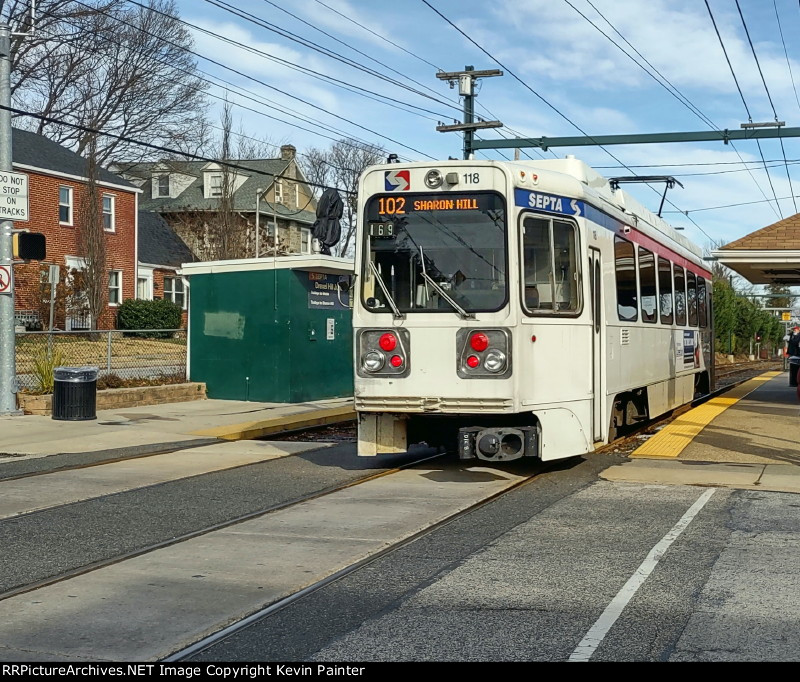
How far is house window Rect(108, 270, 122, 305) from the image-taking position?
132 ft

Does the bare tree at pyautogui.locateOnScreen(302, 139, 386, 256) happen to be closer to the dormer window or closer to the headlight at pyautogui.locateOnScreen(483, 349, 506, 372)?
the dormer window

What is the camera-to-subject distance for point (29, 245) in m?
17.0

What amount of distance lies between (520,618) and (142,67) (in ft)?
154

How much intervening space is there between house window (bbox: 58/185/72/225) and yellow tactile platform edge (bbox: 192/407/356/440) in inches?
853

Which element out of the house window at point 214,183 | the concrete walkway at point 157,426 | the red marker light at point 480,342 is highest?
the house window at point 214,183

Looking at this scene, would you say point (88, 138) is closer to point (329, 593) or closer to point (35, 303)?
point (35, 303)

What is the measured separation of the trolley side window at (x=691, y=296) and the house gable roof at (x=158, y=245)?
95.7 feet

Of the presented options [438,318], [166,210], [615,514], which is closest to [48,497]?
[438,318]

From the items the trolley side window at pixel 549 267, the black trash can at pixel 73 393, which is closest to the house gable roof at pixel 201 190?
the black trash can at pixel 73 393

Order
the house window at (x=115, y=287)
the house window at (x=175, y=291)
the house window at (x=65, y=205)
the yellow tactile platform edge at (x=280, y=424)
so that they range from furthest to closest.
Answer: the house window at (x=175, y=291) < the house window at (x=115, y=287) < the house window at (x=65, y=205) < the yellow tactile platform edge at (x=280, y=424)

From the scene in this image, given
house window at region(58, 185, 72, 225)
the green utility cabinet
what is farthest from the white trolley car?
house window at region(58, 185, 72, 225)

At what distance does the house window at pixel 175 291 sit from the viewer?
45.9 meters

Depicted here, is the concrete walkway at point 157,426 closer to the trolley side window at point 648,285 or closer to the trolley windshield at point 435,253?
the trolley windshield at point 435,253

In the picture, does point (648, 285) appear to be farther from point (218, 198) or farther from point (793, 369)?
point (218, 198)
